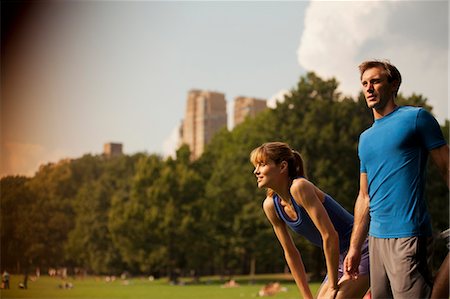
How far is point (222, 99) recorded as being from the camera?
9300 cm

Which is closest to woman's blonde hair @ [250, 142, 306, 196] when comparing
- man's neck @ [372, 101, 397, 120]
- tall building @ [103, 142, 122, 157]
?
man's neck @ [372, 101, 397, 120]

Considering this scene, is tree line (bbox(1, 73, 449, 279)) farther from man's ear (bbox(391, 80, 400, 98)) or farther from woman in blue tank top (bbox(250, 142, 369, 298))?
man's ear (bbox(391, 80, 400, 98))

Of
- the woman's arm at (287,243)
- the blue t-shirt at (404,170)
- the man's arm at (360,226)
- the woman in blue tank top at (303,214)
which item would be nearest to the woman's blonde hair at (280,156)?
the woman in blue tank top at (303,214)

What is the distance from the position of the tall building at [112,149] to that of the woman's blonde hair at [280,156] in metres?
42.1

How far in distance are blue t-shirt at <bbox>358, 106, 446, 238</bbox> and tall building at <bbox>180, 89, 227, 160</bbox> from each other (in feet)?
277

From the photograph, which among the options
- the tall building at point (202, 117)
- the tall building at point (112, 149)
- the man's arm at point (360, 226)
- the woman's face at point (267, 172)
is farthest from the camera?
the tall building at point (202, 117)

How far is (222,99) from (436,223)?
6175cm

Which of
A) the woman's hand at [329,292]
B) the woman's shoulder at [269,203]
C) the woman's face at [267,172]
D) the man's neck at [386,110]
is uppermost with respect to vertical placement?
the man's neck at [386,110]

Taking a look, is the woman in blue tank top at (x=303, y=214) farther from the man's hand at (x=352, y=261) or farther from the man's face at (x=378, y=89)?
the man's face at (x=378, y=89)

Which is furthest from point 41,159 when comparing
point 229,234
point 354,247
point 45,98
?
point 354,247

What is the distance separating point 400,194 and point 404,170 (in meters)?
0.11

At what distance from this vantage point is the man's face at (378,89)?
11.4 feet

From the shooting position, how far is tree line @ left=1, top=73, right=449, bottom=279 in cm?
3324

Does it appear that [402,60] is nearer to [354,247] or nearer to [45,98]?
[45,98]
